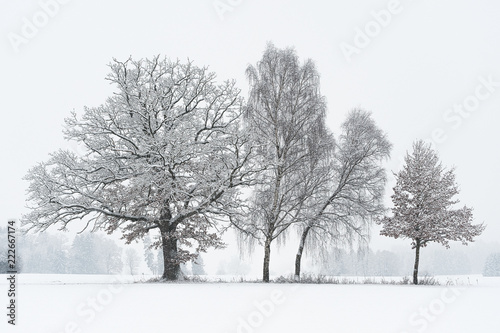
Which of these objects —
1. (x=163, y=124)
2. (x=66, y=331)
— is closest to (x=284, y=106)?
(x=163, y=124)

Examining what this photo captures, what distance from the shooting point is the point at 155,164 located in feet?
59.0

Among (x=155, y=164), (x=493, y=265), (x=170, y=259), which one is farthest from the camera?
(x=493, y=265)

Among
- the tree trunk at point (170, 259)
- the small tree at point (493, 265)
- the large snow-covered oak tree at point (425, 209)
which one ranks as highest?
the large snow-covered oak tree at point (425, 209)

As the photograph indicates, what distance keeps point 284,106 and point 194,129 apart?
534cm

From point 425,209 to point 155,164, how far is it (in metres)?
13.9

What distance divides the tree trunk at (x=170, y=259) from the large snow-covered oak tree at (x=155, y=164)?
5cm

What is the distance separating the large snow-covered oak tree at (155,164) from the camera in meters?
18.8

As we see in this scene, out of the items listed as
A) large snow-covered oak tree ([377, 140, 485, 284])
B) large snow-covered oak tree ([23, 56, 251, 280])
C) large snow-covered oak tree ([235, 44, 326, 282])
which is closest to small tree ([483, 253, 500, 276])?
large snow-covered oak tree ([377, 140, 485, 284])

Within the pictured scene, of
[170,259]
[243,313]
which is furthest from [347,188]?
[243,313]

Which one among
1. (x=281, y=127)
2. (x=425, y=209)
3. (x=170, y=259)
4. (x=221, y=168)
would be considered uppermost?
(x=281, y=127)

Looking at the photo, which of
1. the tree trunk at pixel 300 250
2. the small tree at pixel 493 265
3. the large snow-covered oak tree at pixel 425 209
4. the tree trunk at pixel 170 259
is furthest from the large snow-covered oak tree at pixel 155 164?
the small tree at pixel 493 265

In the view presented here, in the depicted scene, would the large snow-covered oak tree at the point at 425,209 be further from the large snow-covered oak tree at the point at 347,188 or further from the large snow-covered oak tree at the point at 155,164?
the large snow-covered oak tree at the point at 155,164

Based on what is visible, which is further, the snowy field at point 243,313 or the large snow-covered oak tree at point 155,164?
the large snow-covered oak tree at point 155,164

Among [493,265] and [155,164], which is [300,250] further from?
[493,265]
